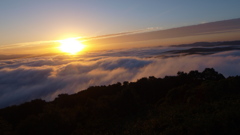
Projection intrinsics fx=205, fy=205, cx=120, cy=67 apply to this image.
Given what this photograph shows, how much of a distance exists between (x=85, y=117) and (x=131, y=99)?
4490mm

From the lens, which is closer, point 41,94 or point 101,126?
point 101,126

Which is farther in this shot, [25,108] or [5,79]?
[5,79]

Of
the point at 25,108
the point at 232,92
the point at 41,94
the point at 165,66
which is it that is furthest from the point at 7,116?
the point at 165,66

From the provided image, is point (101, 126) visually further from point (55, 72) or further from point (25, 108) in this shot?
point (55, 72)

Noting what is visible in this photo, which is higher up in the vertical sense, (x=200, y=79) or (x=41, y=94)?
(x=200, y=79)

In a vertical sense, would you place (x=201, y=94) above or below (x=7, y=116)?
above

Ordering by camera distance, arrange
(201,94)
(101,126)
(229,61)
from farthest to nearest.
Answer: (229,61) < (201,94) < (101,126)

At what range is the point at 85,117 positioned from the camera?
15.2 meters

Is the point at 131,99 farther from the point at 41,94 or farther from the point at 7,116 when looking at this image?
the point at 41,94

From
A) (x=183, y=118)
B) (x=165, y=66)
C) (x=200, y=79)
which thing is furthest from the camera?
(x=165, y=66)

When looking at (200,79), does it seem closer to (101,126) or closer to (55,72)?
(101,126)

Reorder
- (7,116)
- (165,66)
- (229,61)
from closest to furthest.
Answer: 1. (7,116)
2. (229,61)
3. (165,66)

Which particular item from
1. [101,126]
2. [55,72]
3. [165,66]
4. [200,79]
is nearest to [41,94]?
[55,72]

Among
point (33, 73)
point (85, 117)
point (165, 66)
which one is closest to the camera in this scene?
point (85, 117)
